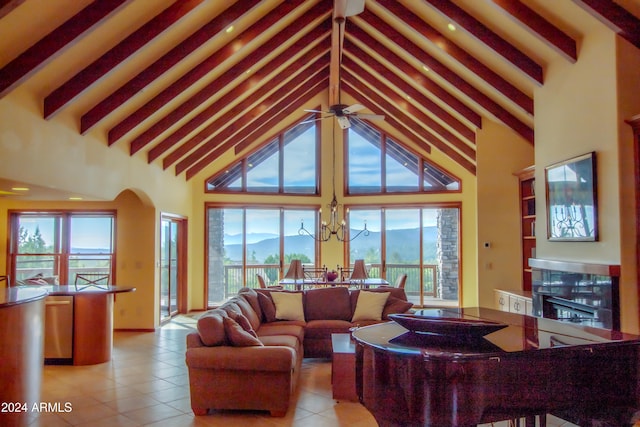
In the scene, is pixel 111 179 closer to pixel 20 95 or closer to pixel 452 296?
pixel 20 95

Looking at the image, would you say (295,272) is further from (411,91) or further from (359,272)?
(411,91)

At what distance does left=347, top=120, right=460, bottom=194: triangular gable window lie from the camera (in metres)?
10.7

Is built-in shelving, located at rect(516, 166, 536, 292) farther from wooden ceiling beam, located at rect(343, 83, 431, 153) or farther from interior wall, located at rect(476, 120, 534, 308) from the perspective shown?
wooden ceiling beam, located at rect(343, 83, 431, 153)

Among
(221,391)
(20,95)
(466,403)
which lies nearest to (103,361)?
(221,391)

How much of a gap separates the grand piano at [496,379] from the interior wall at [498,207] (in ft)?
16.4

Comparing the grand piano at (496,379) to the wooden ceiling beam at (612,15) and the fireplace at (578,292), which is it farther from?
the wooden ceiling beam at (612,15)

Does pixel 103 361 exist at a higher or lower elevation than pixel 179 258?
lower

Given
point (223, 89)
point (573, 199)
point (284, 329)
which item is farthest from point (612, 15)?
point (223, 89)

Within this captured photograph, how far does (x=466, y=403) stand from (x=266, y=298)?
14.4 feet

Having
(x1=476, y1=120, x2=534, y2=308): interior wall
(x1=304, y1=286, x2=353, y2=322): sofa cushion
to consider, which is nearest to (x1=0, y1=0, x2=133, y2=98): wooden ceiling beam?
(x1=304, y1=286, x2=353, y2=322): sofa cushion

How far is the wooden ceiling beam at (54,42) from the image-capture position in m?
4.14

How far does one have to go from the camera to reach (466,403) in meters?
2.43

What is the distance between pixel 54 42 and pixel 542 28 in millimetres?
4732

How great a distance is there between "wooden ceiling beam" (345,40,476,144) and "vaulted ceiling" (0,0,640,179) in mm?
21
